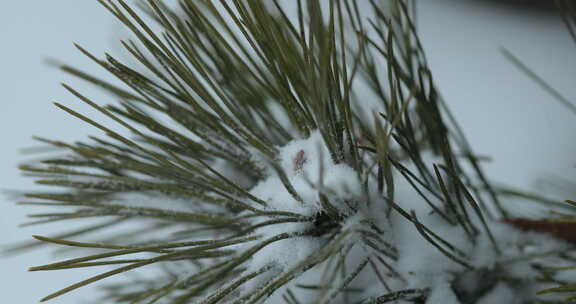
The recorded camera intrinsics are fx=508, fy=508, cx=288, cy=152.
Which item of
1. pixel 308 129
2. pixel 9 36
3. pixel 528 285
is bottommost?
pixel 528 285

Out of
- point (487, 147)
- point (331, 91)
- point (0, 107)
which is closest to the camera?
point (331, 91)

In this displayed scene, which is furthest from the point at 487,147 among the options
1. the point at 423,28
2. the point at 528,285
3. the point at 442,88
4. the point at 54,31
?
the point at 54,31

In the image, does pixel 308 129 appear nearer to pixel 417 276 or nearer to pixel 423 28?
pixel 417 276

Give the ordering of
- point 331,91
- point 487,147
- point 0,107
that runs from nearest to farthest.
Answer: point 331,91 < point 487,147 < point 0,107

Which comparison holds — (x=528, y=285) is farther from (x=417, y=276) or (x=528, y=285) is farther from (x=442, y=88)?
(x=442, y=88)

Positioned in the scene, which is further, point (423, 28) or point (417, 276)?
point (423, 28)

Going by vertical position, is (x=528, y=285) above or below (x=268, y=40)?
below
